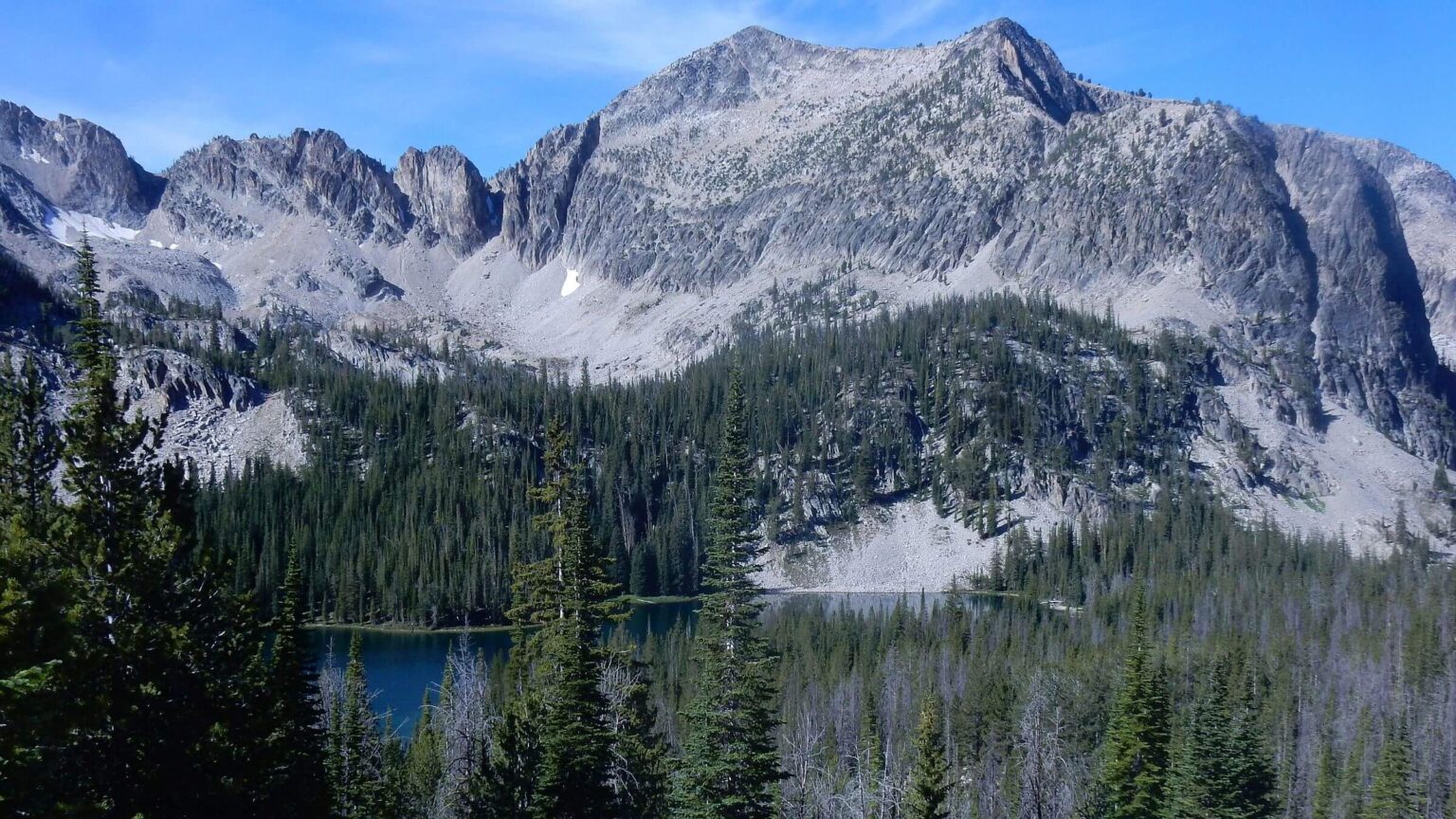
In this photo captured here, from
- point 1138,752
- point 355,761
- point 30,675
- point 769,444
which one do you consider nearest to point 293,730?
point 30,675

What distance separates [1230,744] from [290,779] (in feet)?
145

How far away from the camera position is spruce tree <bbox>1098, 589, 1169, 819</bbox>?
149 ft

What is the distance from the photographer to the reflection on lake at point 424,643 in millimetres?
80062

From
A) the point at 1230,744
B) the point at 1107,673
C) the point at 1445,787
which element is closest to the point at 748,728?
the point at 1230,744

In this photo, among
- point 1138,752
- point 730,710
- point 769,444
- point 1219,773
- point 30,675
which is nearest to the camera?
point 30,675

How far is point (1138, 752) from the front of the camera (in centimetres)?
4712

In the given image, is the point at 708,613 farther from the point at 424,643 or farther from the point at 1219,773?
the point at 424,643

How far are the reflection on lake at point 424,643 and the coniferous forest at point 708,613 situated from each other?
3.49 meters

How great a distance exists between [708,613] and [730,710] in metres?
2.82

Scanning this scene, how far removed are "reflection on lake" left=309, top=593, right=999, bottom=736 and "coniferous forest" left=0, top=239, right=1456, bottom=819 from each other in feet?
11.4

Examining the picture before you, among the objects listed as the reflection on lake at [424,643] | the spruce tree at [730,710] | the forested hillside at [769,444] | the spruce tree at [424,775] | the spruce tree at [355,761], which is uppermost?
the forested hillside at [769,444]

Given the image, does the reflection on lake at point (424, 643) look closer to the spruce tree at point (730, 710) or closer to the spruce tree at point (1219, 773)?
the spruce tree at point (1219, 773)

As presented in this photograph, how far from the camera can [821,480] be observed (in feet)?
563

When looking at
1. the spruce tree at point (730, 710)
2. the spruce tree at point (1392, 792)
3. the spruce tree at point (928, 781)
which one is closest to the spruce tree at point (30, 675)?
the spruce tree at point (730, 710)
